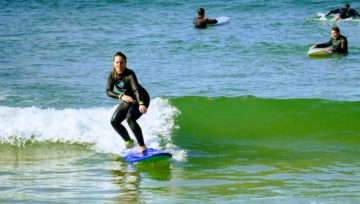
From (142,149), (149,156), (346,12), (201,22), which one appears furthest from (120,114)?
(346,12)

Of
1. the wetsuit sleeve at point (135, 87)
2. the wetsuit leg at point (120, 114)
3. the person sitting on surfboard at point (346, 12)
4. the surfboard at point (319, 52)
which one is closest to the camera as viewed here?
the wetsuit sleeve at point (135, 87)

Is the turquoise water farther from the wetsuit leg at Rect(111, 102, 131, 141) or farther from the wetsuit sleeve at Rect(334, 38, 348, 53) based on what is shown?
the wetsuit leg at Rect(111, 102, 131, 141)

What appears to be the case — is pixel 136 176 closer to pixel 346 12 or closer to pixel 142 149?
pixel 142 149

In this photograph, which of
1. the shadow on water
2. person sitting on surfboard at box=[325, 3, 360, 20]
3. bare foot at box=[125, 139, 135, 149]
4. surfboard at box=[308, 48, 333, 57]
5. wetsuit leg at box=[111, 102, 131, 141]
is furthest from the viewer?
person sitting on surfboard at box=[325, 3, 360, 20]

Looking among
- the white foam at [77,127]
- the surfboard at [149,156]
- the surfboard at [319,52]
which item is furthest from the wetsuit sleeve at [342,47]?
the surfboard at [149,156]

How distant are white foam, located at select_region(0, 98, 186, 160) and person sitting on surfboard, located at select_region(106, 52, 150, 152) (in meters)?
1.44

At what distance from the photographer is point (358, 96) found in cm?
1627

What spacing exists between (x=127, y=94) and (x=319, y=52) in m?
11.8

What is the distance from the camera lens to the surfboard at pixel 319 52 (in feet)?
71.8

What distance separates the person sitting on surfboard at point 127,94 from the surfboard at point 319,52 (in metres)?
11.5

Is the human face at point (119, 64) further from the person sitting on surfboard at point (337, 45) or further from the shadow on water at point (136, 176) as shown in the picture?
the person sitting on surfboard at point (337, 45)

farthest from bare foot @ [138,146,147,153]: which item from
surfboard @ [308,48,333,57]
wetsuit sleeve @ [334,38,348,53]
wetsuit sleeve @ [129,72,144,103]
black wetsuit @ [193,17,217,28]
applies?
black wetsuit @ [193,17,217,28]

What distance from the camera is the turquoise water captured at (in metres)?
10.1

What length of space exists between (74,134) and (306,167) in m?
4.39
